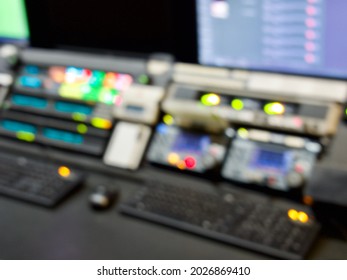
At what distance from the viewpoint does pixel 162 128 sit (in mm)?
1647

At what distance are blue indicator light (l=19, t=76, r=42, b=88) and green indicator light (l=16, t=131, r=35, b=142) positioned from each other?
148 mm

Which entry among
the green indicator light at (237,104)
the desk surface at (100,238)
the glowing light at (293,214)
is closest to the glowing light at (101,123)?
the desk surface at (100,238)

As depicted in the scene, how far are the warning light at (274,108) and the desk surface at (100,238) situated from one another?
0.53ft

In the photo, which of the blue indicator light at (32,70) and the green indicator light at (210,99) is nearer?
the green indicator light at (210,99)

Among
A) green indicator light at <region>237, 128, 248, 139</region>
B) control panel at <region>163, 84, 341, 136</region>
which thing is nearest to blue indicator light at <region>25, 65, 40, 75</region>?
control panel at <region>163, 84, 341, 136</region>

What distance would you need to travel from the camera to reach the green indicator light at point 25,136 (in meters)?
1.79

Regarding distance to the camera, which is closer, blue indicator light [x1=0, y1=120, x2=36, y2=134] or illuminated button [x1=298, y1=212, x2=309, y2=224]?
illuminated button [x1=298, y1=212, x2=309, y2=224]

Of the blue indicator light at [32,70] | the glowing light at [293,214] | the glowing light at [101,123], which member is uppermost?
the blue indicator light at [32,70]

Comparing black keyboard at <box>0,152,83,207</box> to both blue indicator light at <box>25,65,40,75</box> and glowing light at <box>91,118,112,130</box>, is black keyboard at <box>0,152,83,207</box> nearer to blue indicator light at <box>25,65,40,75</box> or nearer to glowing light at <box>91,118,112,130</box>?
glowing light at <box>91,118,112,130</box>

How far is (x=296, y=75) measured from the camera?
1515mm

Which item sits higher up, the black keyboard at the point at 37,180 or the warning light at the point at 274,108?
the warning light at the point at 274,108

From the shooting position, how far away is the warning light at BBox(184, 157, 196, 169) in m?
1.56

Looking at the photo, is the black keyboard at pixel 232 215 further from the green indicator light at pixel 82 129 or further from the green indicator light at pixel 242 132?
the green indicator light at pixel 82 129
